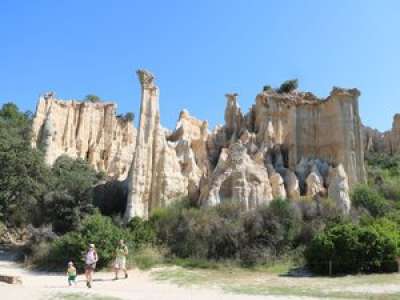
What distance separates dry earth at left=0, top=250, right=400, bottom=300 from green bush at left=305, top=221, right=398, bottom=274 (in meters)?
1.25

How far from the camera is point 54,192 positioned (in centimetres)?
2906

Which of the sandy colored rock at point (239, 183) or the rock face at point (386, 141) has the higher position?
the rock face at point (386, 141)

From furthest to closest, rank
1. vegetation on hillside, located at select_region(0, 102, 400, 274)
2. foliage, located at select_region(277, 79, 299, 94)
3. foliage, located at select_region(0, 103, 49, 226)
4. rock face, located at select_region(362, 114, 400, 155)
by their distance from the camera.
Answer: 1. rock face, located at select_region(362, 114, 400, 155)
2. foliage, located at select_region(277, 79, 299, 94)
3. foliage, located at select_region(0, 103, 49, 226)
4. vegetation on hillside, located at select_region(0, 102, 400, 274)

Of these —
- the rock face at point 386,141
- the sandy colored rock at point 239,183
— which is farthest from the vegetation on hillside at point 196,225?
the rock face at point 386,141

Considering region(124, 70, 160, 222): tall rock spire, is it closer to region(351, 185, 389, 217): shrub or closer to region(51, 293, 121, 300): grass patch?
region(351, 185, 389, 217): shrub

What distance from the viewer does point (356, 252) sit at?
19094 mm

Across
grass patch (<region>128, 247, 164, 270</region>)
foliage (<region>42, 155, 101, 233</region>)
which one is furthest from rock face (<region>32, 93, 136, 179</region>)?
grass patch (<region>128, 247, 164, 270</region>)

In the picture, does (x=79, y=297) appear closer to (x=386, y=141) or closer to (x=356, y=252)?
(x=356, y=252)

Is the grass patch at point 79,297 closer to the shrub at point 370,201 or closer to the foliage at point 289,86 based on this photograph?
the shrub at point 370,201

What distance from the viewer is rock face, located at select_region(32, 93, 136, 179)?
51781 millimetres

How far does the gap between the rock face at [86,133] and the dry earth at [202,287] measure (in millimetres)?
31823

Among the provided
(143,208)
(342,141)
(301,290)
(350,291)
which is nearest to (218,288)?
(301,290)

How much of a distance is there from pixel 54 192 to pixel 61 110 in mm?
28254

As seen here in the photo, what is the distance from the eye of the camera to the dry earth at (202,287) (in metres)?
13.1
